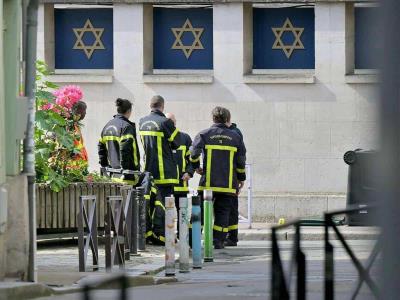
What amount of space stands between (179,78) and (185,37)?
0.76m

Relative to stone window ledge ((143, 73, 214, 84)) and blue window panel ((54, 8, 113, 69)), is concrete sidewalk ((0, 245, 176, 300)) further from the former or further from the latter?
blue window panel ((54, 8, 113, 69))

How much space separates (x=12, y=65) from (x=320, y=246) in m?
7.03

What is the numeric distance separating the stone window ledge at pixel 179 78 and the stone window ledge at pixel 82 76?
2.36 ft

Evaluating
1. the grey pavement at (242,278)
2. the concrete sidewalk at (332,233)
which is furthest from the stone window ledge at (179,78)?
the concrete sidewalk at (332,233)

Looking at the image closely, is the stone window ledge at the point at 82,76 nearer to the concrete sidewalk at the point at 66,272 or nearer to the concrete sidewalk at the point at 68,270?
the concrete sidewalk at the point at 68,270

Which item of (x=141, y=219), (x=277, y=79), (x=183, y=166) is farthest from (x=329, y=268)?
(x=277, y=79)

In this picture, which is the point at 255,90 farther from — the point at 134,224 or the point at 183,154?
the point at 134,224

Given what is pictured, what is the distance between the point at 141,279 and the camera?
13750mm

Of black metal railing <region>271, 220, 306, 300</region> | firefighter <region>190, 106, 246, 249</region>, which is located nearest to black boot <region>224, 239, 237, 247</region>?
firefighter <region>190, 106, 246, 249</region>

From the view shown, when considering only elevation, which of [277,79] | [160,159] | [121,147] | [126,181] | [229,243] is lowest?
[229,243]

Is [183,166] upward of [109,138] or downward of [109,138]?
downward

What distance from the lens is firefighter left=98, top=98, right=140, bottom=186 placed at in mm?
18344

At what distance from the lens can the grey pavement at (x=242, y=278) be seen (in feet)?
20.8

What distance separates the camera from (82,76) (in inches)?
1032
